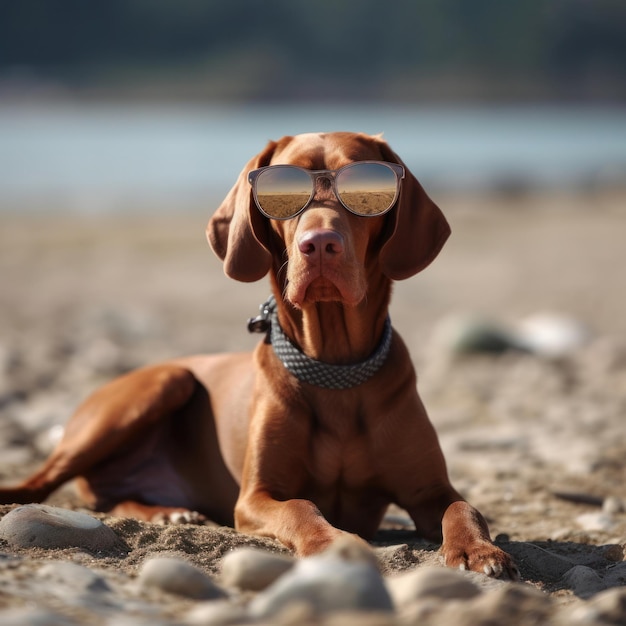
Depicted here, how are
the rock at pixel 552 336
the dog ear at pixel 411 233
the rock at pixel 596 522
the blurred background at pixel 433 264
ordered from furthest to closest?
1. the rock at pixel 552 336
2. the blurred background at pixel 433 264
3. the rock at pixel 596 522
4. the dog ear at pixel 411 233

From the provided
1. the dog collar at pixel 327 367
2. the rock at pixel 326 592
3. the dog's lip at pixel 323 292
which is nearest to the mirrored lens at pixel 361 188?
the dog's lip at pixel 323 292

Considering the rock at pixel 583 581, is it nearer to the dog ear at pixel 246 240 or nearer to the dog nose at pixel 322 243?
the dog nose at pixel 322 243

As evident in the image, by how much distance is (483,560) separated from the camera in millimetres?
3705

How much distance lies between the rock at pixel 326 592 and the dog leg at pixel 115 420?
2.50 m

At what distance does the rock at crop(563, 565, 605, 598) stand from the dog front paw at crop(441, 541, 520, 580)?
20 centimetres

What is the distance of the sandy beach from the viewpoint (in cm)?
416

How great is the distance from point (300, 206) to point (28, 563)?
173cm

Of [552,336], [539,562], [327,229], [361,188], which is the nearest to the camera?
[539,562]

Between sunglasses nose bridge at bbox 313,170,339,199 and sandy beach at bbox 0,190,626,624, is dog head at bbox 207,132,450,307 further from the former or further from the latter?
sandy beach at bbox 0,190,626,624

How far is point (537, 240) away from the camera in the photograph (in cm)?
1680

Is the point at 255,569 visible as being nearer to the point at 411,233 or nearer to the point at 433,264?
the point at 411,233

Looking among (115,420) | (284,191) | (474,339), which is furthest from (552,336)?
(284,191)

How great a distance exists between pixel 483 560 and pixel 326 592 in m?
1.19

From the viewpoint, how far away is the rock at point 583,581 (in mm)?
3611
